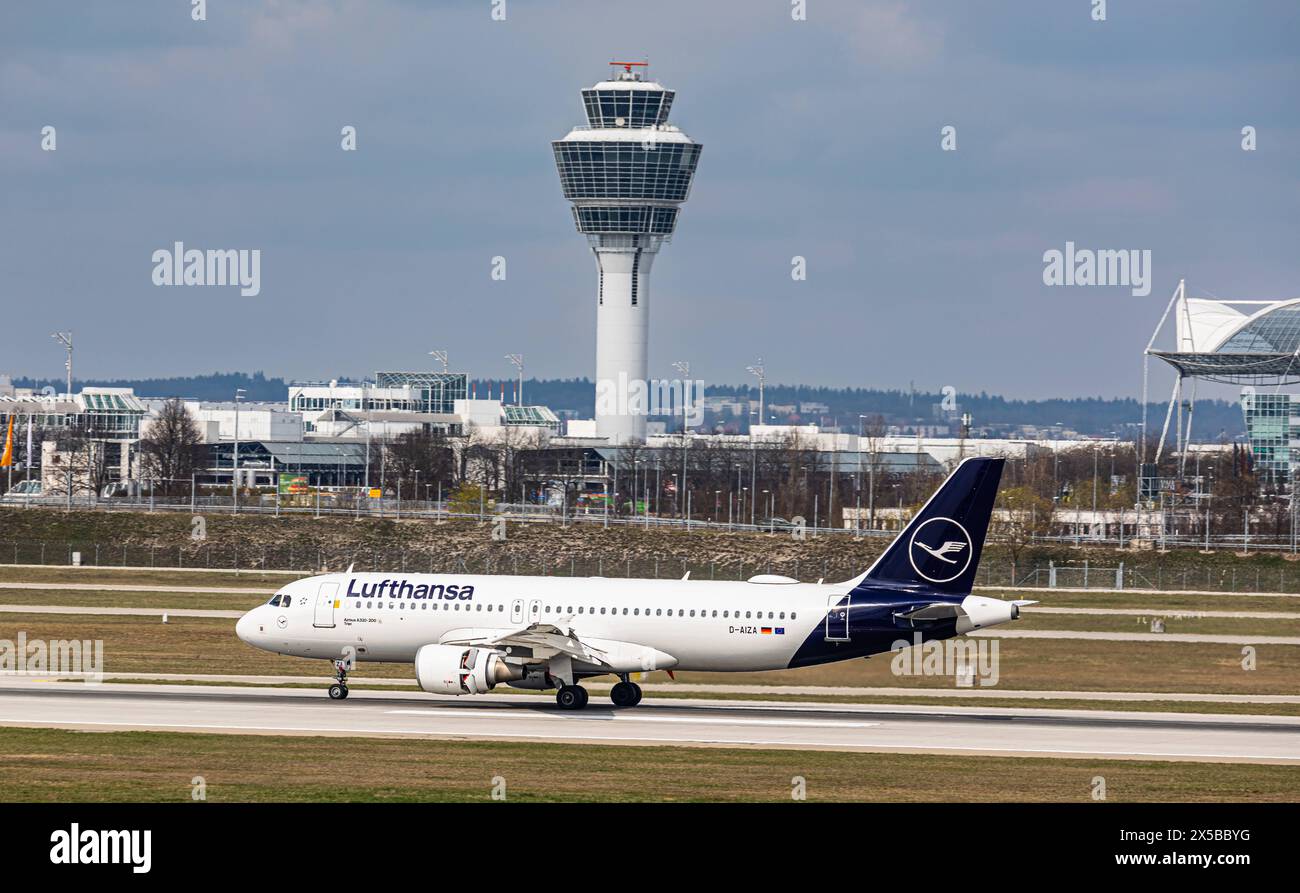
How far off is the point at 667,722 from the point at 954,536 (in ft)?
30.9

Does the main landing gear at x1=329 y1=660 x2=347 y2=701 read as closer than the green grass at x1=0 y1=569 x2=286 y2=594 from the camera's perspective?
Yes

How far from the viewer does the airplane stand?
45906mm

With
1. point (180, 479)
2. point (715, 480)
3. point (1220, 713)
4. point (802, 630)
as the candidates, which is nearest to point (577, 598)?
point (802, 630)

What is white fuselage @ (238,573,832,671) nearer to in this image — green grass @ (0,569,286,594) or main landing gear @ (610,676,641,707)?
main landing gear @ (610,676,641,707)

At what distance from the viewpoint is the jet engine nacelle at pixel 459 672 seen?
4528cm

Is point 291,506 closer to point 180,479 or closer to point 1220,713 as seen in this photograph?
point 180,479

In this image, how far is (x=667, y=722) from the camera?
4384 cm

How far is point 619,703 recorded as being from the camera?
47531mm

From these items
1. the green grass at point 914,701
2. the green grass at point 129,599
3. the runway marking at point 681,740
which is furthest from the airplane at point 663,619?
the green grass at point 129,599

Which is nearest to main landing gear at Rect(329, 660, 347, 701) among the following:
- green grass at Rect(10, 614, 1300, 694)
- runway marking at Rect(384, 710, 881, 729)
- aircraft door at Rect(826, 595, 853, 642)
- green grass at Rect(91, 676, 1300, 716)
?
green grass at Rect(91, 676, 1300, 716)

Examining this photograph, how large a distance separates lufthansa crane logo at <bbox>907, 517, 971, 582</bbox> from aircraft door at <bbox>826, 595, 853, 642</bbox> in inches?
85.4

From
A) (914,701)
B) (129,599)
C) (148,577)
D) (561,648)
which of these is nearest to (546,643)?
(561,648)

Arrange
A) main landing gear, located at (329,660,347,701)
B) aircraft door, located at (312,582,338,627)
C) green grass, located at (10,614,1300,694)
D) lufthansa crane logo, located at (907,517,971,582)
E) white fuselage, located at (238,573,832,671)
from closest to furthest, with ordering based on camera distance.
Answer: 1. lufthansa crane logo, located at (907,517,971,582)
2. white fuselage, located at (238,573,832,671)
3. main landing gear, located at (329,660,347,701)
4. aircraft door, located at (312,582,338,627)
5. green grass, located at (10,614,1300,694)

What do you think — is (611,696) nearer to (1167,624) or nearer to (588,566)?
(1167,624)
